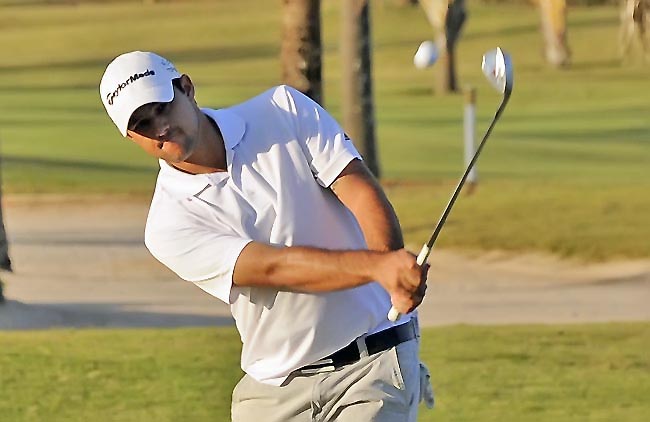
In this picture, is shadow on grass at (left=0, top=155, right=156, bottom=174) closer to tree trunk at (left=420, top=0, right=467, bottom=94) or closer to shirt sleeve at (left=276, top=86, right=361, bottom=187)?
tree trunk at (left=420, top=0, right=467, bottom=94)

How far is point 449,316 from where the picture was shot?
10164mm

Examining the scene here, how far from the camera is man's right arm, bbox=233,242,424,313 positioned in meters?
3.27

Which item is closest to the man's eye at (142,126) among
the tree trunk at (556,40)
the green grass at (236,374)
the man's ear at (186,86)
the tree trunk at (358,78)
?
the man's ear at (186,86)

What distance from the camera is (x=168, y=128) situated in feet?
11.6

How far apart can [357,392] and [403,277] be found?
0.66 metres

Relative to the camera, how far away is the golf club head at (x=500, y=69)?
3.39m

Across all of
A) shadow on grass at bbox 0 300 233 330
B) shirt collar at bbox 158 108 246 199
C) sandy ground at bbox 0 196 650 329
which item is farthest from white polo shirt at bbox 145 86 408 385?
shadow on grass at bbox 0 300 233 330

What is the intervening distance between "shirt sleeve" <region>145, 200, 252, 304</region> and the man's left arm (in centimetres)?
28

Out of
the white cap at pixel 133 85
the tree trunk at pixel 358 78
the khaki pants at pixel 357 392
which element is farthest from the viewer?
the tree trunk at pixel 358 78

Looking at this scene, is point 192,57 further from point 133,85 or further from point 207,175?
point 133,85

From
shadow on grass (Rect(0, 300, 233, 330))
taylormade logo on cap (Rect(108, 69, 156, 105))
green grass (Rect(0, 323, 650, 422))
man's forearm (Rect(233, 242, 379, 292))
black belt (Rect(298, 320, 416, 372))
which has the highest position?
taylormade logo on cap (Rect(108, 69, 156, 105))

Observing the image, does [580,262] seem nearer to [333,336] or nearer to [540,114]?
[333,336]

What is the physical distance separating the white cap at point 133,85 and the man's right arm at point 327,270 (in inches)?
17.4

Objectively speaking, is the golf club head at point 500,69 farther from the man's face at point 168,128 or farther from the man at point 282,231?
the man's face at point 168,128
